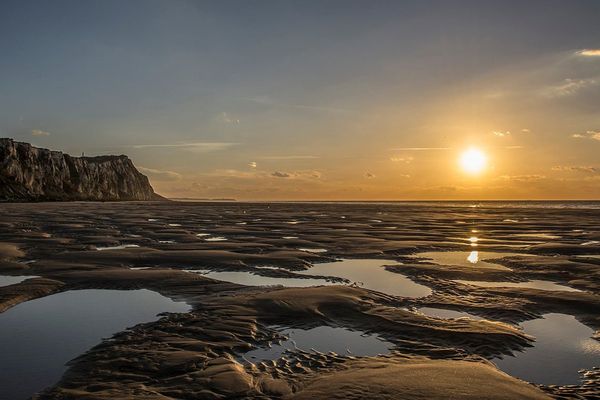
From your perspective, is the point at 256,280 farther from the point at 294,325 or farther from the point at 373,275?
the point at 294,325

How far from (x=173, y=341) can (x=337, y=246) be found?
1204 centimetres

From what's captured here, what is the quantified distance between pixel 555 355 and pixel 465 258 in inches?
349

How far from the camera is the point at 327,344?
5.29 meters

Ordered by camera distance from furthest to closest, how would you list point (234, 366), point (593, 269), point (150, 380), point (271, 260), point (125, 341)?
point (271, 260)
point (593, 269)
point (125, 341)
point (234, 366)
point (150, 380)

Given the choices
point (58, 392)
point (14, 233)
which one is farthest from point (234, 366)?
point (14, 233)

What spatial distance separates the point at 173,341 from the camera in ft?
16.9

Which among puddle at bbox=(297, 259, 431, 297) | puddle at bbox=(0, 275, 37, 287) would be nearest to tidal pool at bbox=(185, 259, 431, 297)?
puddle at bbox=(297, 259, 431, 297)

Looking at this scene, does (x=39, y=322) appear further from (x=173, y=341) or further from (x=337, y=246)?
(x=337, y=246)

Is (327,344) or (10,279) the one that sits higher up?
(327,344)

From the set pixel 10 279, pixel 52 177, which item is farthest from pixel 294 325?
pixel 52 177

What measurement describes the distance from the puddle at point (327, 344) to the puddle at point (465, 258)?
7364 mm

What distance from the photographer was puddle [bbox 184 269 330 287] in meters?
9.18

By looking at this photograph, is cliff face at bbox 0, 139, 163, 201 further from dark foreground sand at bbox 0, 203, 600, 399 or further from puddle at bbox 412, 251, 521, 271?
puddle at bbox 412, 251, 521, 271

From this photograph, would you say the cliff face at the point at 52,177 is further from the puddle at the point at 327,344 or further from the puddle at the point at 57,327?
the puddle at the point at 327,344
